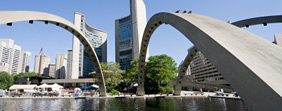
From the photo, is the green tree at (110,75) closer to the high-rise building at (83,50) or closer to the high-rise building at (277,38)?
the high-rise building at (83,50)

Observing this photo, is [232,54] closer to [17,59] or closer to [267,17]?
[267,17]

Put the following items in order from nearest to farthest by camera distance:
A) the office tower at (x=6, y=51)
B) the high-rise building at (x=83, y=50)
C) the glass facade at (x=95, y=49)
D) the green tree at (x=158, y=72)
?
the green tree at (x=158, y=72), the high-rise building at (x=83, y=50), the glass facade at (x=95, y=49), the office tower at (x=6, y=51)

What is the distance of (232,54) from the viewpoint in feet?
18.4

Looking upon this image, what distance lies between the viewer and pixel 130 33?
10594cm

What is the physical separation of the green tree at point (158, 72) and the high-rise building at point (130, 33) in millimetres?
49003

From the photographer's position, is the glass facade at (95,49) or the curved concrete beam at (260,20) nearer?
the curved concrete beam at (260,20)

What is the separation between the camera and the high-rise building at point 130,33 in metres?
93.7

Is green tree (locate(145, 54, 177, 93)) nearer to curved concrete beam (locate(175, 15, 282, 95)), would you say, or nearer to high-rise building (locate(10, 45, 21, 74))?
curved concrete beam (locate(175, 15, 282, 95))

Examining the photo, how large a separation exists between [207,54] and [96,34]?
125m

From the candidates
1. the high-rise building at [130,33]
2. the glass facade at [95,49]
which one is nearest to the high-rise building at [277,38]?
the high-rise building at [130,33]

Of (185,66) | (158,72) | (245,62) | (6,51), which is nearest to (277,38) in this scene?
(158,72)

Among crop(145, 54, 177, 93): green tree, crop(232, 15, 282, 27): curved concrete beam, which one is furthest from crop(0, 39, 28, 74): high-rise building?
crop(232, 15, 282, 27): curved concrete beam

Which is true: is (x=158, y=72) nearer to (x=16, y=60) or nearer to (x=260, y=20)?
(x=260, y=20)

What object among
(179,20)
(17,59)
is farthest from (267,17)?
(17,59)
